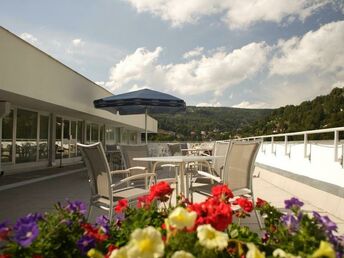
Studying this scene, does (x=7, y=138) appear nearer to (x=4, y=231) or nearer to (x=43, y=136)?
(x=43, y=136)

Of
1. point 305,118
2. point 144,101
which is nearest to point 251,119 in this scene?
point 305,118

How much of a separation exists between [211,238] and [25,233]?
0.56m

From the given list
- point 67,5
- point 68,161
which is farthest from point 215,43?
point 68,161

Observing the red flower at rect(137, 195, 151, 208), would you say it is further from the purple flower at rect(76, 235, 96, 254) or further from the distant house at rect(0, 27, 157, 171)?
the distant house at rect(0, 27, 157, 171)

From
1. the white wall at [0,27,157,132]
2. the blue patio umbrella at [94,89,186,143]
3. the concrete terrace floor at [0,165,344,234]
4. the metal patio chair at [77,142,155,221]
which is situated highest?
the white wall at [0,27,157,132]

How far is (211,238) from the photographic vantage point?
1.01 meters

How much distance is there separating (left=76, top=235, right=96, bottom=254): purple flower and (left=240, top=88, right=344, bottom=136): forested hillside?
117ft

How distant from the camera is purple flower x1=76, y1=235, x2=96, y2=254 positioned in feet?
4.06

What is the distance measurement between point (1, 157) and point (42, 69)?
3.10 metres

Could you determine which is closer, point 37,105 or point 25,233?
point 25,233

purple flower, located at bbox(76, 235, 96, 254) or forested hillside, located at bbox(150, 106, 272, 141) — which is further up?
forested hillside, located at bbox(150, 106, 272, 141)

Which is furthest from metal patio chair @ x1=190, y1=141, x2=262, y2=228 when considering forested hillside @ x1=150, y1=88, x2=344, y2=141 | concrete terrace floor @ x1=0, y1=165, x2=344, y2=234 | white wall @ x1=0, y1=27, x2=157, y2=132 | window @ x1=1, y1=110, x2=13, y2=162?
forested hillside @ x1=150, y1=88, x2=344, y2=141

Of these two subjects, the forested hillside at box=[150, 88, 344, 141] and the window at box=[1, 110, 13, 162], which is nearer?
the window at box=[1, 110, 13, 162]

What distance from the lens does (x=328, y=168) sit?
5145 millimetres
